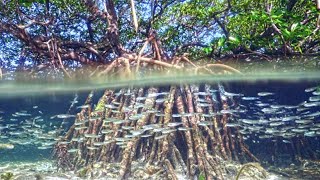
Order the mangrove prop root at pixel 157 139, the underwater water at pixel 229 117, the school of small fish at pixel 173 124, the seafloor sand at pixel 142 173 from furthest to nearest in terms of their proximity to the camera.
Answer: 1. the underwater water at pixel 229 117
2. the school of small fish at pixel 173 124
3. the mangrove prop root at pixel 157 139
4. the seafloor sand at pixel 142 173

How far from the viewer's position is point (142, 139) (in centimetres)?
614

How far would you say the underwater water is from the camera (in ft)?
21.0

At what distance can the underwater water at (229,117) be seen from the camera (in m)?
6.39

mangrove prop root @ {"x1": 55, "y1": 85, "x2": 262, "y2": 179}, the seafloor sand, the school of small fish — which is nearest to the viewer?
the seafloor sand

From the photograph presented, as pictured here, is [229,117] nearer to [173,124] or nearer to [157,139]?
[173,124]

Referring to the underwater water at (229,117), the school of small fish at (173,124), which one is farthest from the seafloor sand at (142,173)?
the school of small fish at (173,124)

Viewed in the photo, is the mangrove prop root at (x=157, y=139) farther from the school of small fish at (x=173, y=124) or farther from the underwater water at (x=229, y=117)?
the underwater water at (x=229, y=117)

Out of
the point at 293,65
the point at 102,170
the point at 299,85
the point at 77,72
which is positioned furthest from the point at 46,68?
the point at 299,85

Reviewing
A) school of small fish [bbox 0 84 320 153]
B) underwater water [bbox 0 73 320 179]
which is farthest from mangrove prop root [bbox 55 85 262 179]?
underwater water [bbox 0 73 320 179]

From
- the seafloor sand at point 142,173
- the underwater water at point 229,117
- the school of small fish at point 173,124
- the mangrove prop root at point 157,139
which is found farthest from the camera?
the underwater water at point 229,117

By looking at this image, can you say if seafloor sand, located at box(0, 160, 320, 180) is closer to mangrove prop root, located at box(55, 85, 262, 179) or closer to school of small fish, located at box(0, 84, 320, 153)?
mangrove prop root, located at box(55, 85, 262, 179)

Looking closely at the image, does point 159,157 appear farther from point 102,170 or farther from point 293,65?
point 293,65

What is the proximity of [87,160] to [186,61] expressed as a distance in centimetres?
459

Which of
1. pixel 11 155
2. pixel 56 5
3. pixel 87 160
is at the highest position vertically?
pixel 56 5
